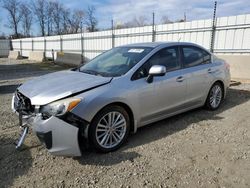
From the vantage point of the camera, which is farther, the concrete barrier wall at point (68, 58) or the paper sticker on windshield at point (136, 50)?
the concrete barrier wall at point (68, 58)

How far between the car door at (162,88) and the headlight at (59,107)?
1.09 metres

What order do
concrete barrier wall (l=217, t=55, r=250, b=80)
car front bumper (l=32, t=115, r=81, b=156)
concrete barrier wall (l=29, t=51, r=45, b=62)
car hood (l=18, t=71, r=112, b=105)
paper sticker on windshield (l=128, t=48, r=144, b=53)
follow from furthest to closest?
concrete barrier wall (l=29, t=51, r=45, b=62)
concrete barrier wall (l=217, t=55, r=250, b=80)
paper sticker on windshield (l=128, t=48, r=144, b=53)
car hood (l=18, t=71, r=112, b=105)
car front bumper (l=32, t=115, r=81, b=156)

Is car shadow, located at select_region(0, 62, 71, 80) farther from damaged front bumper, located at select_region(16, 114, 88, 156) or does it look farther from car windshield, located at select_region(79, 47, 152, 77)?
damaged front bumper, located at select_region(16, 114, 88, 156)

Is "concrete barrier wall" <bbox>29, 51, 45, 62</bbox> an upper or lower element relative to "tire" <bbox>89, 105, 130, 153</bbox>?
lower

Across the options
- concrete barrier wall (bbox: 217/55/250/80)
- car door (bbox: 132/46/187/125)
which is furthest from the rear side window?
concrete barrier wall (bbox: 217/55/250/80)

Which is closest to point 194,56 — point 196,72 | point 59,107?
point 196,72

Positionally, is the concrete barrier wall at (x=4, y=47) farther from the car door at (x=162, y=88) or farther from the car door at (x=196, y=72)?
the car door at (x=162, y=88)

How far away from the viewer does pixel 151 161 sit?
332 centimetres

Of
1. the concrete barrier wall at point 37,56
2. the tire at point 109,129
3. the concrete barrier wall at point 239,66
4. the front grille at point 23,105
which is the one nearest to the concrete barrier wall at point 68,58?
the concrete barrier wall at point 37,56

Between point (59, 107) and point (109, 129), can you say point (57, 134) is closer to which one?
point (59, 107)

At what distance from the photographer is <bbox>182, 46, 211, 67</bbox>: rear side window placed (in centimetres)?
471

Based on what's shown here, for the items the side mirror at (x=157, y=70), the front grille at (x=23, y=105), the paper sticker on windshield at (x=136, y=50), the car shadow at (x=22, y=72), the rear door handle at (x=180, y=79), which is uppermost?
the paper sticker on windshield at (x=136, y=50)

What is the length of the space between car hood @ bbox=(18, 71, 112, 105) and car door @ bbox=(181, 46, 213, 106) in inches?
69.7

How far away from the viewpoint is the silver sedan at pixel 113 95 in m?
3.09
